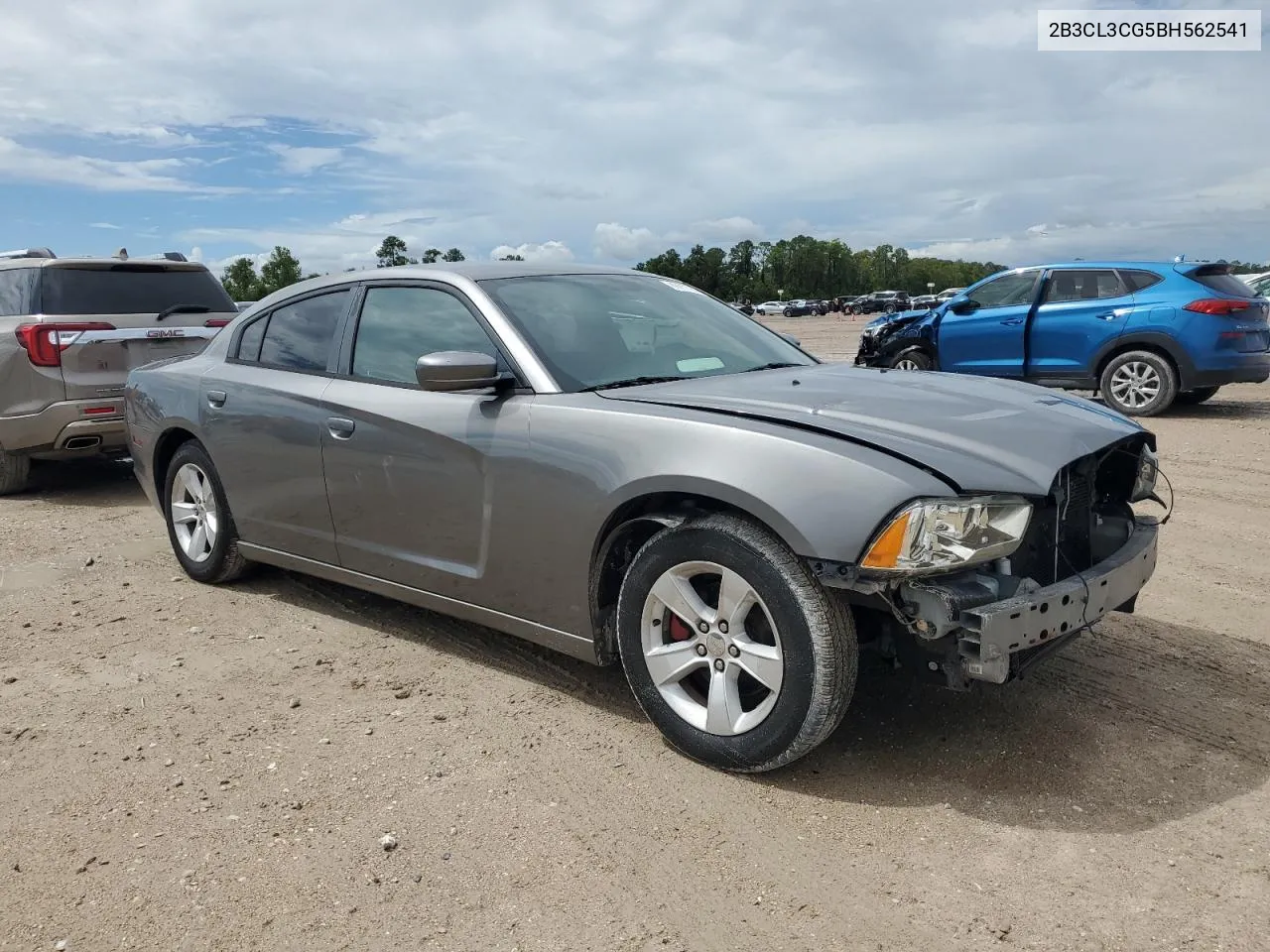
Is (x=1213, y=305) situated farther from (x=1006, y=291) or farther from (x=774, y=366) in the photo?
(x=774, y=366)

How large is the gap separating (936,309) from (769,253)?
147 meters

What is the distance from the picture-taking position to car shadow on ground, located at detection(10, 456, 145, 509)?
319 inches

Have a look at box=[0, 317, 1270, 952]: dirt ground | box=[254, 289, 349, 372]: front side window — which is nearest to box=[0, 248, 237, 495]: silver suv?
box=[254, 289, 349, 372]: front side window

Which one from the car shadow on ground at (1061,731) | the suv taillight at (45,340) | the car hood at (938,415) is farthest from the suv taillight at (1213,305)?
the suv taillight at (45,340)

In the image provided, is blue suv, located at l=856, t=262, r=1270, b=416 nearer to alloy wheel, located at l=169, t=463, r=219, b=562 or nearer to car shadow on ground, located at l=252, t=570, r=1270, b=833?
car shadow on ground, located at l=252, t=570, r=1270, b=833

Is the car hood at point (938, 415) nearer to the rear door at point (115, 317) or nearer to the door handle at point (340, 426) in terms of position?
the door handle at point (340, 426)

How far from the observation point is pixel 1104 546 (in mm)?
3566

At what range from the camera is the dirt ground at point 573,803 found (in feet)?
8.34

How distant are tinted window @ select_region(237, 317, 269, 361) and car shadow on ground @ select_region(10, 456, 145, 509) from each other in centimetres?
342

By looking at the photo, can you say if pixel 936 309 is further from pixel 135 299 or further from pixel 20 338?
pixel 20 338

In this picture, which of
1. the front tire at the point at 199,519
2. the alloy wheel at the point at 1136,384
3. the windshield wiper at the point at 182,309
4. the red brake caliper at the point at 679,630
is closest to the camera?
the red brake caliper at the point at 679,630

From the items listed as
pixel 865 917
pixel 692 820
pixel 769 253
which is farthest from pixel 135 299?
pixel 769 253

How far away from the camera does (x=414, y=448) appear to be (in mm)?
3986

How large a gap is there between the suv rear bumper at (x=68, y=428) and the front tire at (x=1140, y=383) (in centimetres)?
916
